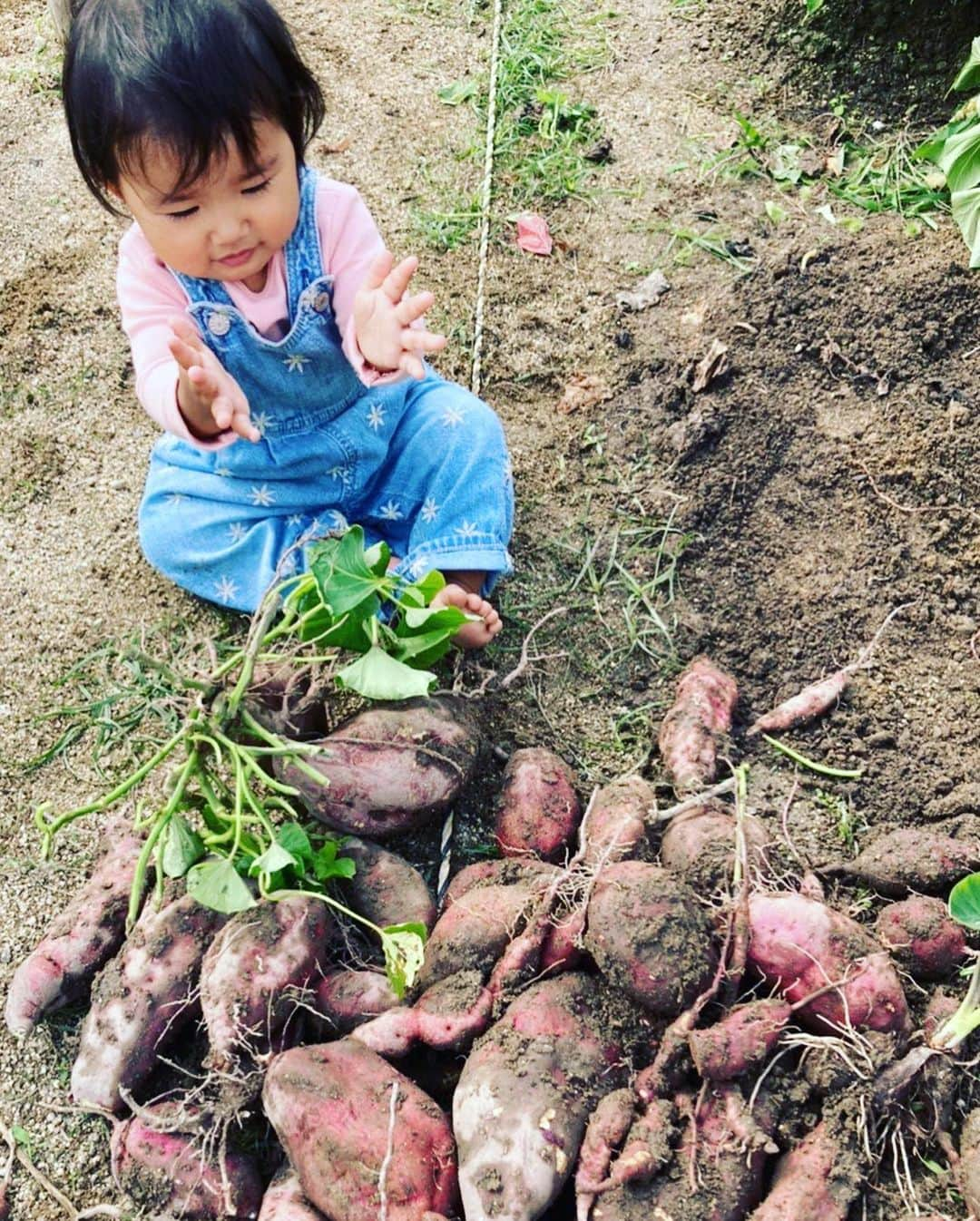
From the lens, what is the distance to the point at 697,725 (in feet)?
6.10

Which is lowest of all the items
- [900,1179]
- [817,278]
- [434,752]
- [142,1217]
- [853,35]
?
[142,1217]

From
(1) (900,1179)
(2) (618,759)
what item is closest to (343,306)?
(2) (618,759)

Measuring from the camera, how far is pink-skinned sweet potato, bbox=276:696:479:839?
168cm

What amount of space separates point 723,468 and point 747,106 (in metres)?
1.39

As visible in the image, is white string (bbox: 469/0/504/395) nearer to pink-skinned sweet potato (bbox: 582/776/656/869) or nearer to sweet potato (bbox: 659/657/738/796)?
sweet potato (bbox: 659/657/738/796)

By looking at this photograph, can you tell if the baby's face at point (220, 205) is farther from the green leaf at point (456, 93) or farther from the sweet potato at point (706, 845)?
the green leaf at point (456, 93)

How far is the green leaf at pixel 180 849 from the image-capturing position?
1.56 metres

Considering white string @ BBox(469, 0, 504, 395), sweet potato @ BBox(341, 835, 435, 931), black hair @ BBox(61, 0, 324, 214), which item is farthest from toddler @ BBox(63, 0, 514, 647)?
sweet potato @ BBox(341, 835, 435, 931)

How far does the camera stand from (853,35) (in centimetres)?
299

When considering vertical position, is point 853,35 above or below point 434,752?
above

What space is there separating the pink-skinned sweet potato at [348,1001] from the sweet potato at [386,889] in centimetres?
9

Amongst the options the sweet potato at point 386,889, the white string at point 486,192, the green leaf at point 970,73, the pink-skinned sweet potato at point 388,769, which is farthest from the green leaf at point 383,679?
the green leaf at point 970,73

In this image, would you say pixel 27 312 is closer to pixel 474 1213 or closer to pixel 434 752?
pixel 434 752

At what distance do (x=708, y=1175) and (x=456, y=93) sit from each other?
282cm
